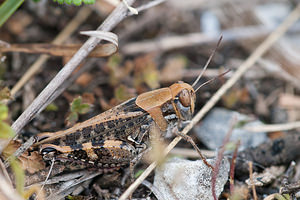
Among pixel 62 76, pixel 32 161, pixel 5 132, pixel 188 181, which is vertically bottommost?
pixel 188 181

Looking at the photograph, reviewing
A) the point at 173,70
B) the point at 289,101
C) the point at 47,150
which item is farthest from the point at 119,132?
the point at 289,101

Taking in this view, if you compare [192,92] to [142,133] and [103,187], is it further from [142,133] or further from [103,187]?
[103,187]

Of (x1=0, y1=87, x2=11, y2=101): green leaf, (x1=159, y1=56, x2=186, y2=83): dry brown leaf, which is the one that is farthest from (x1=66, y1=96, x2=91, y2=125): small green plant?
(x1=159, y1=56, x2=186, y2=83): dry brown leaf

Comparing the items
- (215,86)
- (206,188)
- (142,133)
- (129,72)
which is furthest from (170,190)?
(129,72)

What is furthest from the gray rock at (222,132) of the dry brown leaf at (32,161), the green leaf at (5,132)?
the green leaf at (5,132)

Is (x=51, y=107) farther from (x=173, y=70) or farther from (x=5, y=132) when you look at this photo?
(x=173, y=70)

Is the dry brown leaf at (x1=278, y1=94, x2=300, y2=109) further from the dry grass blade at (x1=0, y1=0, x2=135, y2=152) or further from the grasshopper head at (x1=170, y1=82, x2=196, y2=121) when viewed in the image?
the dry grass blade at (x1=0, y1=0, x2=135, y2=152)

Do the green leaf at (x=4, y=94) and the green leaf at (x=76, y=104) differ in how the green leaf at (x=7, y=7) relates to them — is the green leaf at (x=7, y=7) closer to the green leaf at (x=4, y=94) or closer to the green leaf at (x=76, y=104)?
the green leaf at (x=4, y=94)
